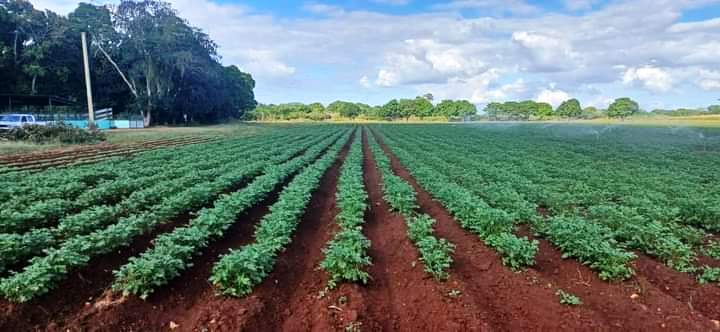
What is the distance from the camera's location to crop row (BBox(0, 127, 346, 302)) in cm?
418

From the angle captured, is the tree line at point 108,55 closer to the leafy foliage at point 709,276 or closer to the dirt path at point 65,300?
the dirt path at point 65,300

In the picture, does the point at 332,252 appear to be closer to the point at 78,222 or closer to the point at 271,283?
the point at 271,283

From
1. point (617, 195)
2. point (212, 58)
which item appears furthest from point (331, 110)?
point (617, 195)

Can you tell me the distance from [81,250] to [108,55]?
47.6 metres

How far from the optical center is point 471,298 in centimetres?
479

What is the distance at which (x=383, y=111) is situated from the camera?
13925cm

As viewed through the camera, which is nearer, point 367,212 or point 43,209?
point 43,209

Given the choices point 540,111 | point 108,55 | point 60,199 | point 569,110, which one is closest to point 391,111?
point 540,111

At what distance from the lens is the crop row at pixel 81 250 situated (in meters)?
4.18

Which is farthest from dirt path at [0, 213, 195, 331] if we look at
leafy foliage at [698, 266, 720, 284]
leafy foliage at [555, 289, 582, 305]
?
leafy foliage at [698, 266, 720, 284]

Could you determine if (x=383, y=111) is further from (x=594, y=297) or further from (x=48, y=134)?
(x=594, y=297)

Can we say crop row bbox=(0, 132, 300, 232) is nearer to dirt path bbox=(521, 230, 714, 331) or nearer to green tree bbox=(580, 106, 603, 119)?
dirt path bbox=(521, 230, 714, 331)

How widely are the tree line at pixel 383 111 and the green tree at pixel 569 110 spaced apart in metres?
31.3

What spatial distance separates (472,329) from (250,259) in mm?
2680
